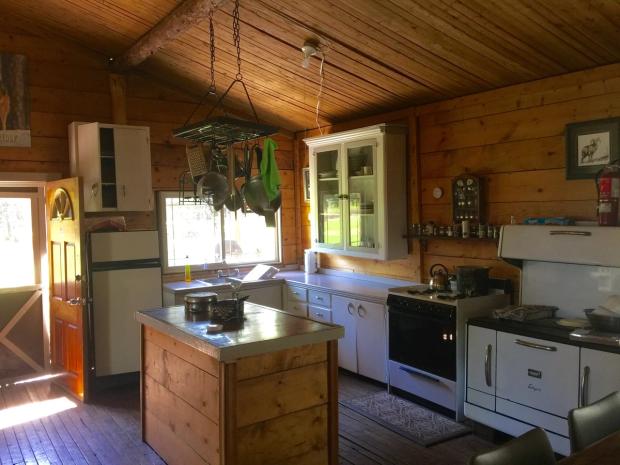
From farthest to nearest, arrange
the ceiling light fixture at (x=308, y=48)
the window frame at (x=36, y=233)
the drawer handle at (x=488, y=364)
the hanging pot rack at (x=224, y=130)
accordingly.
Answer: the window frame at (x=36, y=233), the ceiling light fixture at (x=308, y=48), the drawer handle at (x=488, y=364), the hanging pot rack at (x=224, y=130)

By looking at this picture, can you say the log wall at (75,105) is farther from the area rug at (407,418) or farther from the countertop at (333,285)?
the area rug at (407,418)

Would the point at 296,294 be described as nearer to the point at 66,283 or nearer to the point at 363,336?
the point at 363,336

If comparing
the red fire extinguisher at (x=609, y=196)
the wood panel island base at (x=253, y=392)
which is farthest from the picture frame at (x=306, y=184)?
the red fire extinguisher at (x=609, y=196)

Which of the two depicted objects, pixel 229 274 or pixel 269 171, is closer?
pixel 269 171

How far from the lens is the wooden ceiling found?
9.58ft

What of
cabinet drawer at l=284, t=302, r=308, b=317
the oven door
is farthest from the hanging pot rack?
cabinet drawer at l=284, t=302, r=308, b=317

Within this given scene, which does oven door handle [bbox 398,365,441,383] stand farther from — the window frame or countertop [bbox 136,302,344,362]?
the window frame

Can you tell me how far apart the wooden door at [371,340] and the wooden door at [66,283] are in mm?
2162

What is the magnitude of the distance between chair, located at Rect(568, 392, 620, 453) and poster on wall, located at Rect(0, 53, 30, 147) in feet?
14.7

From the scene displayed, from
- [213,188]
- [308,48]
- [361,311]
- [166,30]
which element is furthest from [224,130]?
[361,311]

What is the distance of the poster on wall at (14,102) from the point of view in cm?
443

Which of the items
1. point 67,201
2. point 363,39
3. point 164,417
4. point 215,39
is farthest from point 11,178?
point 363,39

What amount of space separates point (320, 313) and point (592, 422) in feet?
10.2

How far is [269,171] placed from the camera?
302cm
